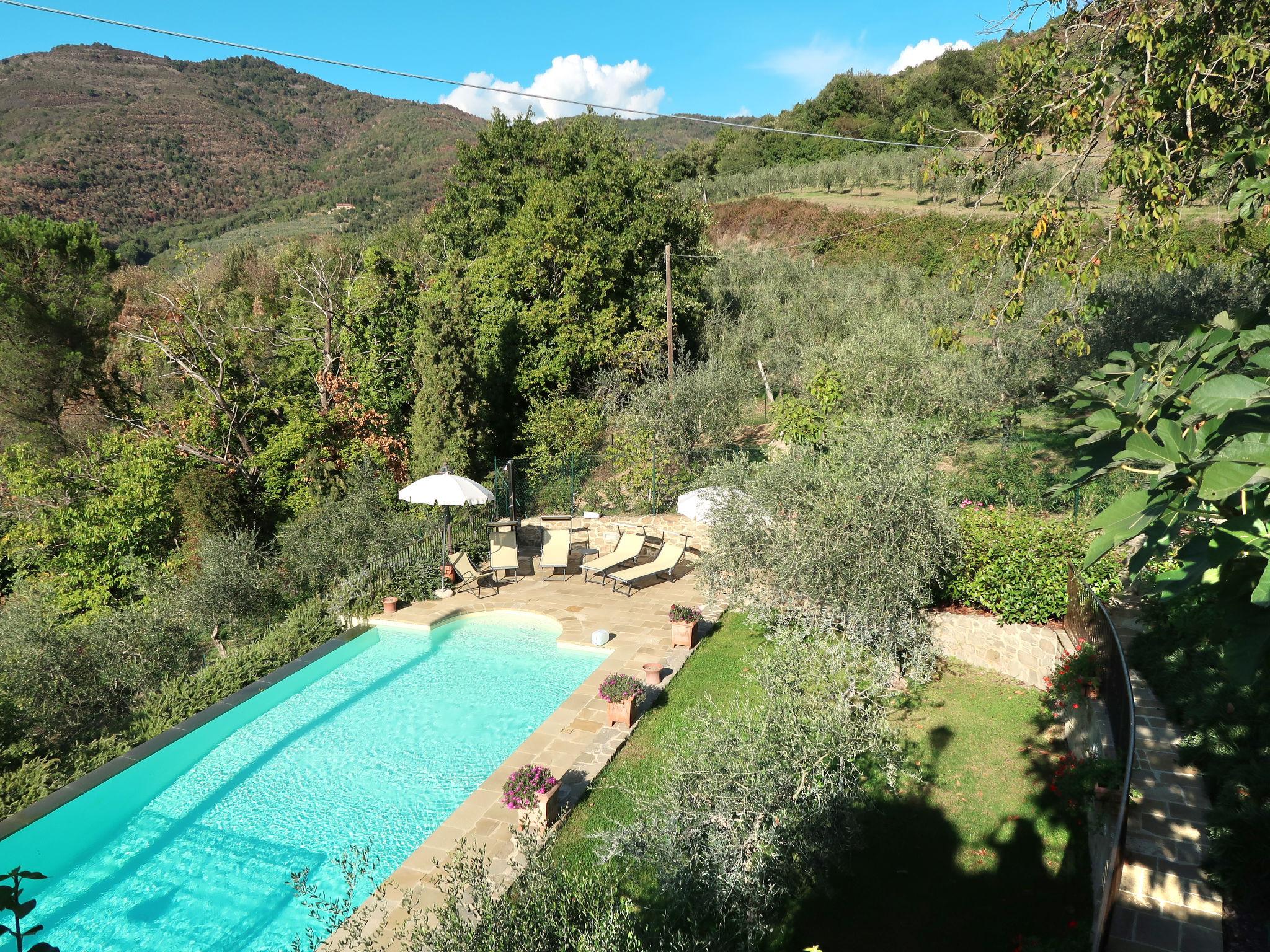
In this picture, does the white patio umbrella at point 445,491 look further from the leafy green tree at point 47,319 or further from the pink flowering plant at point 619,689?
the leafy green tree at point 47,319

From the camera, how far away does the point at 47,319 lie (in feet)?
59.0

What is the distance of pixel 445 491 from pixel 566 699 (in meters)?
4.76

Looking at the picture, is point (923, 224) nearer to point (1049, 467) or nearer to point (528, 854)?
point (1049, 467)

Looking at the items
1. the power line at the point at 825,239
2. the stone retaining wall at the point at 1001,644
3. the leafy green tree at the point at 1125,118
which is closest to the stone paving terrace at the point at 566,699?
the stone retaining wall at the point at 1001,644

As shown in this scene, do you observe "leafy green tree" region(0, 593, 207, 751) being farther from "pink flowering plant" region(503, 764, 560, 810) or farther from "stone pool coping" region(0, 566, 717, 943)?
"pink flowering plant" region(503, 764, 560, 810)

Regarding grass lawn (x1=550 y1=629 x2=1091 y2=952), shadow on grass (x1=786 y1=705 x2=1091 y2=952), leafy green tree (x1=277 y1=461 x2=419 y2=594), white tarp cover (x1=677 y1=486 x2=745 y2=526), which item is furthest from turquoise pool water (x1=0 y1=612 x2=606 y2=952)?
shadow on grass (x1=786 y1=705 x2=1091 y2=952)

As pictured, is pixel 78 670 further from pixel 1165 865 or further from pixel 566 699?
pixel 1165 865

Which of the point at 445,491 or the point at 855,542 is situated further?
the point at 445,491

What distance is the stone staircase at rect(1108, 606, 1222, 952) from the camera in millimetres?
4289

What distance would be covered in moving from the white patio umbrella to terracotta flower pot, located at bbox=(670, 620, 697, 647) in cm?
429

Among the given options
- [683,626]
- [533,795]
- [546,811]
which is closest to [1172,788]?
[546,811]

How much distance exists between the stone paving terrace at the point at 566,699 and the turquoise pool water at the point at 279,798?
1.53 ft

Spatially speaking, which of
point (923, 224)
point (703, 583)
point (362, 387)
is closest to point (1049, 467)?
point (703, 583)

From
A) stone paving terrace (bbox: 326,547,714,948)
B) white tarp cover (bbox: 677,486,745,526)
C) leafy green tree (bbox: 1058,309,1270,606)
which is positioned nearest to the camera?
leafy green tree (bbox: 1058,309,1270,606)
